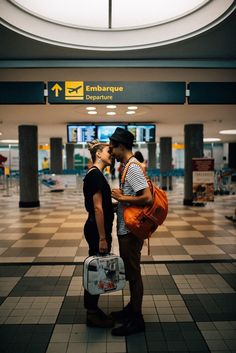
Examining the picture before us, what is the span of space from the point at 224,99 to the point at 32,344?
13.2 feet

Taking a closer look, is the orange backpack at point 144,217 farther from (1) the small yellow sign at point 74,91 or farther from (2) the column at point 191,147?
(2) the column at point 191,147

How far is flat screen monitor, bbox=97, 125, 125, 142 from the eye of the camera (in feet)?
36.2

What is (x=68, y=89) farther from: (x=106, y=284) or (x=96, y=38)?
(x=106, y=284)

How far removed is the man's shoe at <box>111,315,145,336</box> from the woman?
0.17 meters

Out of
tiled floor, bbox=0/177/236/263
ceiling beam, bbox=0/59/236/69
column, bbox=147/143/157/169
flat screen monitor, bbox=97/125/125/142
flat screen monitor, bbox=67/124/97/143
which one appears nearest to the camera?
ceiling beam, bbox=0/59/236/69

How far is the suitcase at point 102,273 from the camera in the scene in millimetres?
2863

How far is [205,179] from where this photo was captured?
11.1 meters

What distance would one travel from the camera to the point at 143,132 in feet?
36.6

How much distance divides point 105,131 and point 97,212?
851 cm

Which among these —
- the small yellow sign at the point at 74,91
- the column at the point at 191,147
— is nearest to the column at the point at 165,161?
the column at the point at 191,147

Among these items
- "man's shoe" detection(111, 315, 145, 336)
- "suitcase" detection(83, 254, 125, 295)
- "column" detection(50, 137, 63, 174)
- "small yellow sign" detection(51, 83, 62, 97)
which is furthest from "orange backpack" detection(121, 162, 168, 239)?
"column" detection(50, 137, 63, 174)

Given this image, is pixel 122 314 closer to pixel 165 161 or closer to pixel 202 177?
pixel 202 177

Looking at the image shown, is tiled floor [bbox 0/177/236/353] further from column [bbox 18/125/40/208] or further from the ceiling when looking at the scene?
column [bbox 18/125/40/208]

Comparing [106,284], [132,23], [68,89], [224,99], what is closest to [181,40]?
[132,23]
